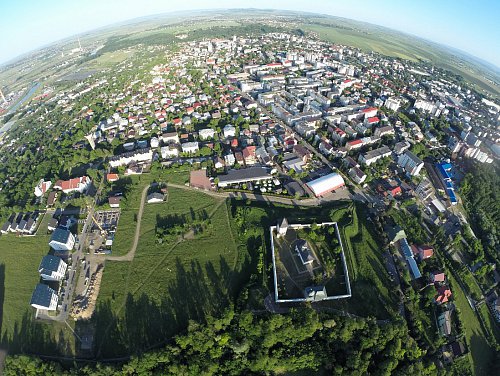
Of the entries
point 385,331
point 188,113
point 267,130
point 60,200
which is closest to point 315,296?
point 385,331

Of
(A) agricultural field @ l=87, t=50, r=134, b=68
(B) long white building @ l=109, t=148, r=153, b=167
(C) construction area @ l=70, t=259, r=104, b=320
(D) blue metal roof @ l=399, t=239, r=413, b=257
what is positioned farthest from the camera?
(A) agricultural field @ l=87, t=50, r=134, b=68

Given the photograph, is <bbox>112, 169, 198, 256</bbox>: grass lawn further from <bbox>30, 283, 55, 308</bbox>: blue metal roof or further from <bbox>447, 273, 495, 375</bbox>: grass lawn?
<bbox>447, 273, 495, 375</bbox>: grass lawn

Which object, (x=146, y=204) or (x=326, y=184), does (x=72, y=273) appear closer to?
(x=146, y=204)

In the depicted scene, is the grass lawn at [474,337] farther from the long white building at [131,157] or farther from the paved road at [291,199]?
the long white building at [131,157]

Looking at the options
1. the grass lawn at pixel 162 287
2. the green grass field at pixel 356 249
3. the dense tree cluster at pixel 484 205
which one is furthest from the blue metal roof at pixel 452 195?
the grass lawn at pixel 162 287

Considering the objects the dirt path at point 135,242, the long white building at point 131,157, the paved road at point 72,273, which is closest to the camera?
the paved road at point 72,273

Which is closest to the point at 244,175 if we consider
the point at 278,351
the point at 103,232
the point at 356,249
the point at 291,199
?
the point at 291,199

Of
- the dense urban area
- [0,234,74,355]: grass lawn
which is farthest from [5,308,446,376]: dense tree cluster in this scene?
[0,234,74,355]: grass lawn
